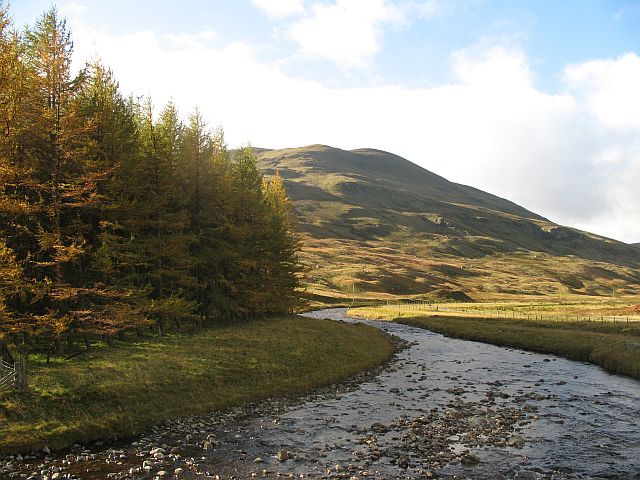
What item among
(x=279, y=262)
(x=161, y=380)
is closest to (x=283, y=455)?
(x=161, y=380)

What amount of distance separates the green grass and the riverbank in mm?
20428

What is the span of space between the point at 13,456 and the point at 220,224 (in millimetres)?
32033

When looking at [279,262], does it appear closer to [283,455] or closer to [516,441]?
[283,455]

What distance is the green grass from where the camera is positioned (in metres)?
21.4

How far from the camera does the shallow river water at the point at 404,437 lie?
18.8 meters

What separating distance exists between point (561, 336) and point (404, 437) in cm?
3993

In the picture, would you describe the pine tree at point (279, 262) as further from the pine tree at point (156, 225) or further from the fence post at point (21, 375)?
the fence post at point (21, 375)

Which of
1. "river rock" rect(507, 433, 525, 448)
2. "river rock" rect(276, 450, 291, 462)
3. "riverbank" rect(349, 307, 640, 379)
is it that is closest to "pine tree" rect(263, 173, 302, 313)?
"riverbank" rect(349, 307, 640, 379)

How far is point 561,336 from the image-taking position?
54.2m

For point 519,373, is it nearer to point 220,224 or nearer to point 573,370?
point 573,370

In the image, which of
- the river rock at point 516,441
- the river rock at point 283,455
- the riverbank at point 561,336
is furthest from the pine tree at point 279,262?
the river rock at point 516,441

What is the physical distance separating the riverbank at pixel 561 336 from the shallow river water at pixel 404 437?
6940 mm

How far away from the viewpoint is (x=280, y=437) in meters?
22.8

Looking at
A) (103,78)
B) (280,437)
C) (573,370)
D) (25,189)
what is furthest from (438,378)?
(103,78)
